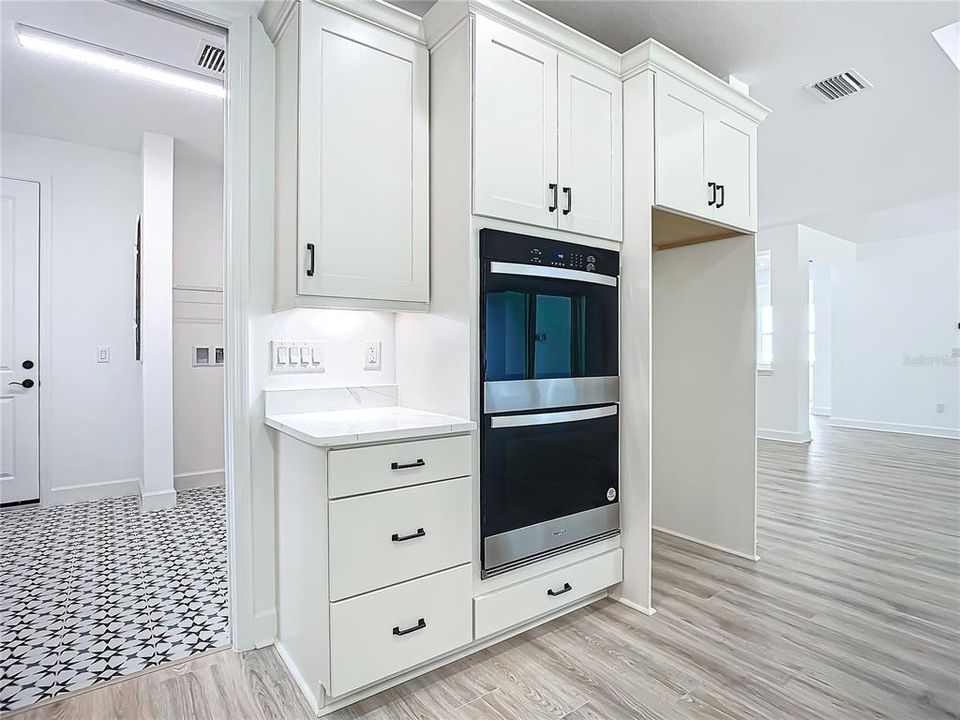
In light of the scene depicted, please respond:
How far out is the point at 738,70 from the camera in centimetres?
319

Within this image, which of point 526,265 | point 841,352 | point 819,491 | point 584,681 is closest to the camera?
point 584,681

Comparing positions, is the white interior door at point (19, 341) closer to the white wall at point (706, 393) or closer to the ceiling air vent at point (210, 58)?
the ceiling air vent at point (210, 58)

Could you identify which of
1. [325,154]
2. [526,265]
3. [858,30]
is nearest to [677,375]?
[526,265]

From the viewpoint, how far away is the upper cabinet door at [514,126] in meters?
2.07

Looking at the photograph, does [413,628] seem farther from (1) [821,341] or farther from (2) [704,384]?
(1) [821,341]

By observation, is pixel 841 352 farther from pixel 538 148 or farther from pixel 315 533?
pixel 315 533

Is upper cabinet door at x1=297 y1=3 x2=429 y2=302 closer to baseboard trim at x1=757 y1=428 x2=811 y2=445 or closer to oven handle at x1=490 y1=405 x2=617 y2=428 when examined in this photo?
oven handle at x1=490 y1=405 x2=617 y2=428

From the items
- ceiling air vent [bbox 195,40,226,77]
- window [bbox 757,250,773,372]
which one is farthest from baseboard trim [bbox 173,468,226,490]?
window [bbox 757,250,773,372]

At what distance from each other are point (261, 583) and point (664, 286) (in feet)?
8.83

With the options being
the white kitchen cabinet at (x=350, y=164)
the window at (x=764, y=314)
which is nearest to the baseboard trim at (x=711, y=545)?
the white kitchen cabinet at (x=350, y=164)

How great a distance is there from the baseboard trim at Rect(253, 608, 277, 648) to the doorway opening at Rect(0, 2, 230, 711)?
469mm

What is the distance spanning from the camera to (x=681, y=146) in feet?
8.40

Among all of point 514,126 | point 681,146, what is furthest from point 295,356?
point 681,146

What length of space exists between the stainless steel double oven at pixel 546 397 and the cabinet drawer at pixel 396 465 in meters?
0.13
